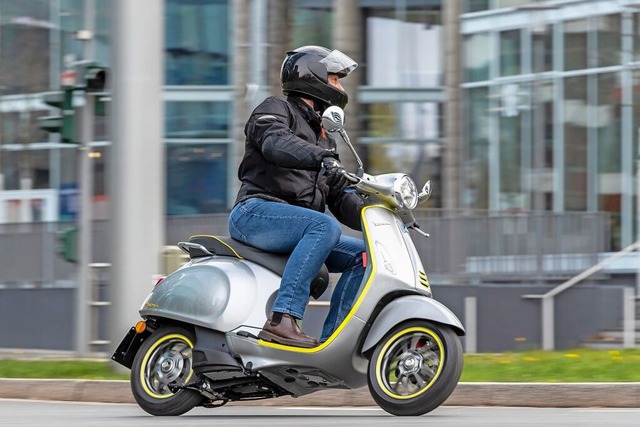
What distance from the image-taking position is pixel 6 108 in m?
26.7

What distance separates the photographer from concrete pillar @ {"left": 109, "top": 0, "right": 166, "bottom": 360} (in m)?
11.1

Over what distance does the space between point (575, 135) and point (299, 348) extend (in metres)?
17.9

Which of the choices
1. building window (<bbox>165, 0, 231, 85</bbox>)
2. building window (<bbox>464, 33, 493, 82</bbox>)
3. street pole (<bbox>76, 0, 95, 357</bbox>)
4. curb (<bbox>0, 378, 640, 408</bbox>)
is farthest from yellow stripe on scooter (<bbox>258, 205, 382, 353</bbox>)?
building window (<bbox>165, 0, 231, 85</bbox>)

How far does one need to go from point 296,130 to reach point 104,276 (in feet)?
35.5

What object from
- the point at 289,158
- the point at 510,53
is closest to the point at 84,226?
the point at 289,158

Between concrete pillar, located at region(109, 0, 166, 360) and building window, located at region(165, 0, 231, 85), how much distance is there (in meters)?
18.3

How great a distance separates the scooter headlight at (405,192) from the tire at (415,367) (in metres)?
0.63

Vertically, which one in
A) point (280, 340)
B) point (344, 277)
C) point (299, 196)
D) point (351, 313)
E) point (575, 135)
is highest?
point (575, 135)

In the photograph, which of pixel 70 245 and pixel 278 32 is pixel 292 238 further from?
pixel 278 32

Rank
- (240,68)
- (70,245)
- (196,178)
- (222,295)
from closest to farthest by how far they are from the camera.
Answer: (222,295) < (70,245) < (240,68) < (196,178)

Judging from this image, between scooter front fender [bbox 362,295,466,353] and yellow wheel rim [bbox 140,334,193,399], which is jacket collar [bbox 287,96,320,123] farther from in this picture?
yellow wheel rim [bbox 140,334,193,399]

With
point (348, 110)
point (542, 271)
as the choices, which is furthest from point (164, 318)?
point (348, 110)

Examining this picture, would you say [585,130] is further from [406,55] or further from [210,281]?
[210,281]

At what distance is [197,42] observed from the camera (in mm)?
29703
